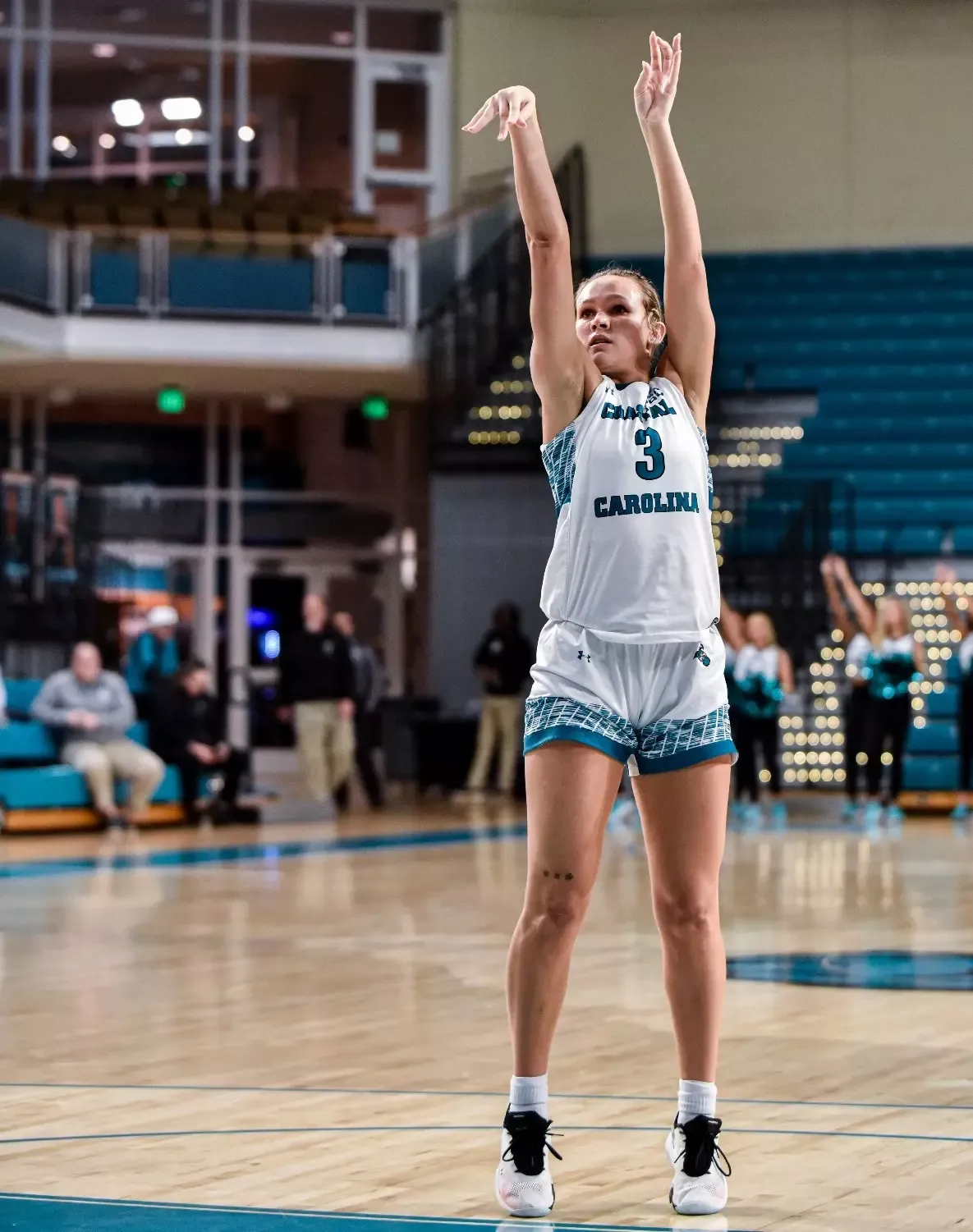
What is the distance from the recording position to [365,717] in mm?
16953

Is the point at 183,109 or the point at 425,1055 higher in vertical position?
the point at 183,109

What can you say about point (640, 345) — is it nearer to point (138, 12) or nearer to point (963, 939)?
point (963, 939)

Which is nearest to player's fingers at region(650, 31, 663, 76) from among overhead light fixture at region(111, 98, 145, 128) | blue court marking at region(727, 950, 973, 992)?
blue court marking at region(727, 950, 973, 992)

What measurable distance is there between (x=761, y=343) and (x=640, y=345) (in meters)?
18.1

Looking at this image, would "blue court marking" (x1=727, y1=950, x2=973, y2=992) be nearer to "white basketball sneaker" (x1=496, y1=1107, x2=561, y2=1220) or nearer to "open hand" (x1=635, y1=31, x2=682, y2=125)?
"white basketball sneaker" (x1=496, y1=1107, x2=561, y2=1220)

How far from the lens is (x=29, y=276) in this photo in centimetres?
1806

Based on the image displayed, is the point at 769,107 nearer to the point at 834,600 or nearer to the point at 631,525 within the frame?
the point at 834,600

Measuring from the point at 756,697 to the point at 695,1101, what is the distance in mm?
11216

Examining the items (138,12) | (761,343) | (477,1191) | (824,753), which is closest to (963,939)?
(477,1191)

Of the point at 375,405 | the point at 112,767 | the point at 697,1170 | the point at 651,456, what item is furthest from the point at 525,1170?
the point at 375,405

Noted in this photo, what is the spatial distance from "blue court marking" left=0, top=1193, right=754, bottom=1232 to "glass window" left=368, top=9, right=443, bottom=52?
20426mm

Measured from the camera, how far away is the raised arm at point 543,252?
3.58 metres

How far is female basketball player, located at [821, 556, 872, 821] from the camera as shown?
15.4 m

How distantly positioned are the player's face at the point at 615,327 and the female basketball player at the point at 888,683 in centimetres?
1101
